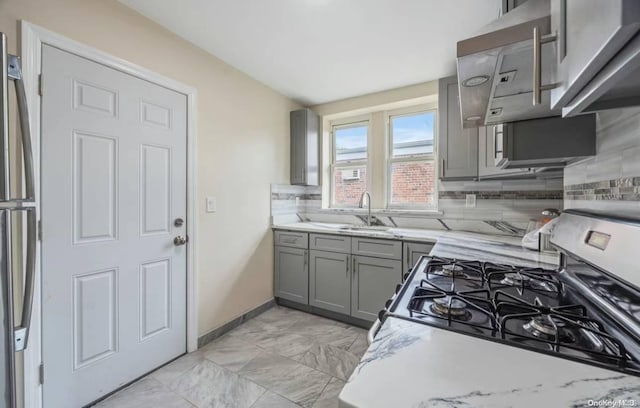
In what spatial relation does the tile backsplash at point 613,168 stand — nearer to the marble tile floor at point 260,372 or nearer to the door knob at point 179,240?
the marble tile floor at point 260,372

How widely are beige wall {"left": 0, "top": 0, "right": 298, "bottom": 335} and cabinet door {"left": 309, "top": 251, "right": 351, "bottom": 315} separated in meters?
0.55

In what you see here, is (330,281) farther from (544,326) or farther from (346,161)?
(544,326)

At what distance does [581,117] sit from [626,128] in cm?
33

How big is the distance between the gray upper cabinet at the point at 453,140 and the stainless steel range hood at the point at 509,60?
129 centimetres

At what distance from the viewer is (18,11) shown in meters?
1.24

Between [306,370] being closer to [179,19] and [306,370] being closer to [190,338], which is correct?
[190,338]

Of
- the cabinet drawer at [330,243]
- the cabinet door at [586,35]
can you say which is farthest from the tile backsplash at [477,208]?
the cabinet door at [586,35]

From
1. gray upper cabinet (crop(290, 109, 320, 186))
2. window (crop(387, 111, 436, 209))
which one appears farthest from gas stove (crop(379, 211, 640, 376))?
gray upper cabinet (crop(290, 109, 320, 186))

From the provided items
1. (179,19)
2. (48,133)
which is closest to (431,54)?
(179,19)

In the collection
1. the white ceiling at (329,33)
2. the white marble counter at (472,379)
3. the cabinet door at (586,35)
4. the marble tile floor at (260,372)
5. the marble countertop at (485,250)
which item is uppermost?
the white ceiling at (329,33)

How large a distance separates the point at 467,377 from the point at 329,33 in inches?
82.3

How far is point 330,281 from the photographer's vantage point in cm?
258

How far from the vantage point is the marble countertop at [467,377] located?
0.43 meters

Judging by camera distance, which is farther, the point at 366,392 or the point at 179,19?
the point at 179,19
